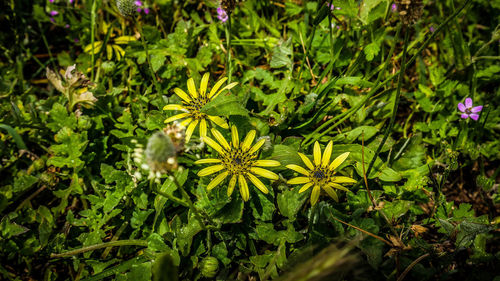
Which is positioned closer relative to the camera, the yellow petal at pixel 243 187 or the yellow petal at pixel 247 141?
the yellow petal at pixel 243 187

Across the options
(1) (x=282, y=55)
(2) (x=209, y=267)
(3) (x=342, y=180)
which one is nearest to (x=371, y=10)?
(1) (x=282, y=55)

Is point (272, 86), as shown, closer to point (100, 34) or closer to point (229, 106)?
point (229, 106)

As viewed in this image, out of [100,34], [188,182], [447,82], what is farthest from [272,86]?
[100,34]

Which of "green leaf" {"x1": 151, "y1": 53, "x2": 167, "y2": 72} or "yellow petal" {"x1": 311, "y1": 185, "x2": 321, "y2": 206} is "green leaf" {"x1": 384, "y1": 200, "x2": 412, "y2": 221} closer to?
"yellow petal" {"x1": 311, "y1": 185, "x2": 321, "y2": 206}

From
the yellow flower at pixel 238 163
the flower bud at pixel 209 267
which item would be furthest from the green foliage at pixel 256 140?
the yellow flower at pixel 238 163

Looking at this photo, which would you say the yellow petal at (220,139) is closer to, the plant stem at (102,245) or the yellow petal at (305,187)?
the yellow petal at (305,187)

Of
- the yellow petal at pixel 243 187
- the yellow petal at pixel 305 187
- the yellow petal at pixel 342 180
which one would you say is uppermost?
the yellow petal at pixel 342 180

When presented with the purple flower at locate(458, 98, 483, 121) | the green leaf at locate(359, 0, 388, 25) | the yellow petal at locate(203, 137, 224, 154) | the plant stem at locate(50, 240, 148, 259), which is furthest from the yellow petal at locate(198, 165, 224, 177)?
the purple flower at locate(458, 98, 483, 121)

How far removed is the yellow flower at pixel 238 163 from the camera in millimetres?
1899

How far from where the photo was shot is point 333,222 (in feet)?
6.55

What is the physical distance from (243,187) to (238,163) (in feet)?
0.52

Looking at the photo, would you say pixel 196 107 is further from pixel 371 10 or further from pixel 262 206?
pixel 371 10

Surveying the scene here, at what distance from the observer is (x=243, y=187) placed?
6.29 feet

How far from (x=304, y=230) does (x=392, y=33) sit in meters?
2.38
